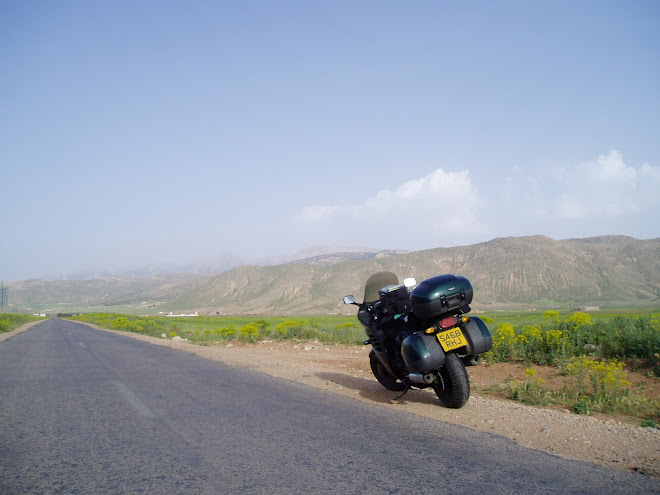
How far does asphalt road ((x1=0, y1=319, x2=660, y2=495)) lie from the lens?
398cm

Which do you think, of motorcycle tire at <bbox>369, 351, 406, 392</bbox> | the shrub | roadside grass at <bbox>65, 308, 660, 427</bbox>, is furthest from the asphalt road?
the shrub

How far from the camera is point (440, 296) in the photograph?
635 centimetres

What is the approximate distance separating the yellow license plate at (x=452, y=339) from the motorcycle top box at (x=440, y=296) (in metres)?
0.28

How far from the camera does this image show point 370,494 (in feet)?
12.3

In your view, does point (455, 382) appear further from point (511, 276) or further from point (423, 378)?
point (511, 276)

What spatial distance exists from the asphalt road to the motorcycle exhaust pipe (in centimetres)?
53

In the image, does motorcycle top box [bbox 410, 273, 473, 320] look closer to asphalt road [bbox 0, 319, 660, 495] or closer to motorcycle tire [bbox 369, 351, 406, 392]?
asphalt road [bbox 0, 319, 660, 495]

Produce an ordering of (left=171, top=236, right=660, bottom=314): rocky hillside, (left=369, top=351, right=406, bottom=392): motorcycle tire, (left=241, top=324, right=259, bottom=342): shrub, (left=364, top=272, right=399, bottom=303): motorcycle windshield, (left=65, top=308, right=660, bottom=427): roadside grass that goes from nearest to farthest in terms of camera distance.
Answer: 1. (left=65, top=308, right=660, bottom=427): roadside grass
2. (left=369, top=351, right=406, bottom=392): motorcycle tire
3. (left=364, top=272, right=399, bottom=303): motorcycle windshield
4. (left=241, top=324, right=259, bottom=342): shrub
5. (left=171, top=236, right=660, bottom=314): rocky hillside

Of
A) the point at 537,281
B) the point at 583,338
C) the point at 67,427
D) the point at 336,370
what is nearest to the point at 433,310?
the point at 67,427

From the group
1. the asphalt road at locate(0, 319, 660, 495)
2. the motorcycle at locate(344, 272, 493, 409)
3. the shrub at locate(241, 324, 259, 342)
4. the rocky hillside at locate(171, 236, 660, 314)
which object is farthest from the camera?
the rocky hillside at locate(171, 236, 660, 314)

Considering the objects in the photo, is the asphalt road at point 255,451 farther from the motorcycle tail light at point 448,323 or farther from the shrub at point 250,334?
the shrub at point 250,334

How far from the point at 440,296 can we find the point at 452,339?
0.67 meters

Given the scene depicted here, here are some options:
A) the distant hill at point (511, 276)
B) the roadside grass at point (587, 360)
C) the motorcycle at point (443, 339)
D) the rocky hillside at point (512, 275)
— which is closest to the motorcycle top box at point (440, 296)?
the motorcycle at point (443, 339)

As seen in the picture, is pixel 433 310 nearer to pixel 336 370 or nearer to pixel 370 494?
pixel 370 494
